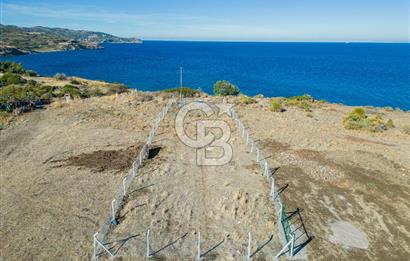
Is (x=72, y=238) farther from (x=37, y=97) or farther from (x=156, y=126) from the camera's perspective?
(x=37, y=97)

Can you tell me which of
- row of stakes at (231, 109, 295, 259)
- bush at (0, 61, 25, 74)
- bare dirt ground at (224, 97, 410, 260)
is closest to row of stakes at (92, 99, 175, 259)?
row of stakes at (231, 109, 295, 259)

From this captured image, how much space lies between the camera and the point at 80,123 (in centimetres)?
2227

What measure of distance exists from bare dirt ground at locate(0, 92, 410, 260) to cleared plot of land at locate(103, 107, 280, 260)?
5 cm

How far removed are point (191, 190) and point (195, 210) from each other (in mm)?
1569

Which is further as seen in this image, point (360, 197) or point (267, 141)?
point (267, 141)

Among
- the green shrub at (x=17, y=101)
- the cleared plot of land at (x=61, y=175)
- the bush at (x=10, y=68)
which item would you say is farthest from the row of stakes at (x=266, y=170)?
the bush at (x=10, y=68)

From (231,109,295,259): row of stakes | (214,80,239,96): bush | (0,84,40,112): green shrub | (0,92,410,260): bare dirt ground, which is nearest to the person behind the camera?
(231,109,295,259): row of stakes

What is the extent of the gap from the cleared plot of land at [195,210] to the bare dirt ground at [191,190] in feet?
0.15

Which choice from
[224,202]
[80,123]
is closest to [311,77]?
[80,123]

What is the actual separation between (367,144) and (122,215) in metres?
15.3

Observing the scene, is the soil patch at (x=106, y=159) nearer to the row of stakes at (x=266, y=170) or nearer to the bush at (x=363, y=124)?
the row of stakes at (x=266, y=170)

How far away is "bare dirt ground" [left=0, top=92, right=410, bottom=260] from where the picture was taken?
10.4m

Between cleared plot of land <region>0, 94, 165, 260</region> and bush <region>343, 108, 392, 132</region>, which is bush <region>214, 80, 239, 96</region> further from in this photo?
bush <region>343, 108, 392, 132</region>

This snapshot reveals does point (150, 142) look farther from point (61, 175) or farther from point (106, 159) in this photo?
point (61, 175)
